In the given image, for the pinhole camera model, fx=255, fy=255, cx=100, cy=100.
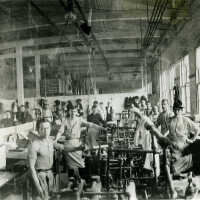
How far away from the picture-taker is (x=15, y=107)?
8.87ft

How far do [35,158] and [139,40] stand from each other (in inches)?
63.5

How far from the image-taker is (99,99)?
2.73 metres

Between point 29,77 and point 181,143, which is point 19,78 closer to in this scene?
point 29,77

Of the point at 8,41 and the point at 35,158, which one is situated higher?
the point at 8,41

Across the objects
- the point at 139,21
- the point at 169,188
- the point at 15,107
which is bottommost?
the point at 169,188

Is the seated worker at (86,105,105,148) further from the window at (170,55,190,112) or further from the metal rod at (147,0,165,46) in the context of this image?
the metal rod at (147,0,165,46)

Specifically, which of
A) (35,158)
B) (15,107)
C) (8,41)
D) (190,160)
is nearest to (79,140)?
(35,158)

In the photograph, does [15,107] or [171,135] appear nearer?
[171,135]

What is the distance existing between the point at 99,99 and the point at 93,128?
12.4 inches

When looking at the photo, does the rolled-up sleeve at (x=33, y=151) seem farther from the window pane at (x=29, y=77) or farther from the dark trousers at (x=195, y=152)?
the dark trousers at (x=195, y=152)

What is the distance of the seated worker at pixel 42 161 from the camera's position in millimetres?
2486

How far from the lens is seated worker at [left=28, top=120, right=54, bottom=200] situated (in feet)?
8.16

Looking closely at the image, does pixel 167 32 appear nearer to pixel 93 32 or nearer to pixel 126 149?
pixel 93 32

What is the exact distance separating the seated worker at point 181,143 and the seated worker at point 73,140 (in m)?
0.80
